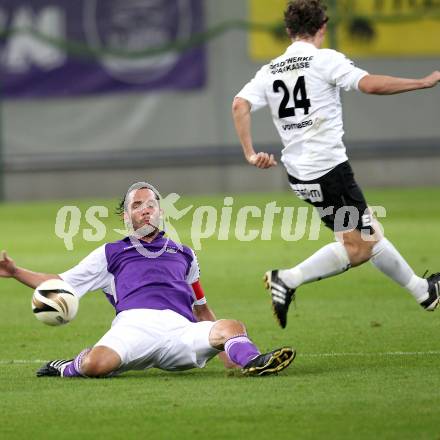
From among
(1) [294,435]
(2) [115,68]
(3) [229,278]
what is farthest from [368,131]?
(1) [294,435]

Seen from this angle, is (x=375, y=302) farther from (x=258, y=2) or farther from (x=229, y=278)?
(x=258, y=2)

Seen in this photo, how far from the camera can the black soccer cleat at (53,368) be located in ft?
27.3

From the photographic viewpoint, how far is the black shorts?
924 centimetres

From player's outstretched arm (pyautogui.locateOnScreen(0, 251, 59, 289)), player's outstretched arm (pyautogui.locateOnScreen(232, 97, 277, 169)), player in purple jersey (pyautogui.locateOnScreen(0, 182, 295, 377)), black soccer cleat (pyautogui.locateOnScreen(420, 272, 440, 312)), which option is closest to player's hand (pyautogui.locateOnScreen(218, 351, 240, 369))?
player in purple jersey (pyautogui.locateOnScreen(0, 182, 295, 377))

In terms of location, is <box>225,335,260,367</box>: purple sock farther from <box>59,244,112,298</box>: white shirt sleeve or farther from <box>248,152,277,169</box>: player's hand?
<box>248,152,277,169</box>: player's hand

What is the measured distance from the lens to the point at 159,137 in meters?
27.5

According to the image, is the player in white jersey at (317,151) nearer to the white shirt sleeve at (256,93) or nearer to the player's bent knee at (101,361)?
the white shirt sleeve at (256,93)

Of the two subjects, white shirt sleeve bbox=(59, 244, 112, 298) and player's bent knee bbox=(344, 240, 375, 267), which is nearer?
white shirt sleeve bbox=(59, 244, 112, 298)

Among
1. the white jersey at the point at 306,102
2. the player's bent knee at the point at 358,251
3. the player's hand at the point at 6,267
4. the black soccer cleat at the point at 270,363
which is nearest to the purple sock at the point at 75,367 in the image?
the player's hand at the point at 6,267

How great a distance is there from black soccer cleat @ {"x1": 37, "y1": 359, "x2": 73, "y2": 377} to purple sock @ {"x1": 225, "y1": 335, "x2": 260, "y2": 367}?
107 centimetres

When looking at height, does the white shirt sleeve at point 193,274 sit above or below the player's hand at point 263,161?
below

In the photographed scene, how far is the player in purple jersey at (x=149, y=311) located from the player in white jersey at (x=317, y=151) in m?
0.89

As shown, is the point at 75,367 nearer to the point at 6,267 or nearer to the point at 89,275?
the point at 89,275

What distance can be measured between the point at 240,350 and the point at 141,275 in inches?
37.9
